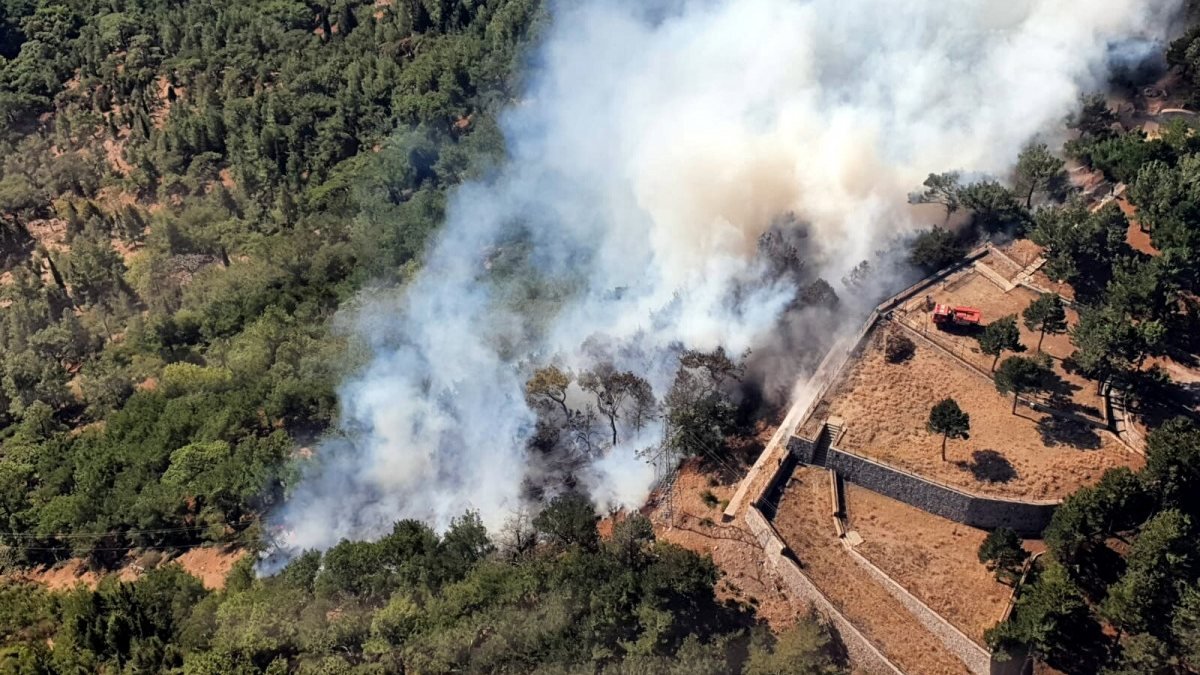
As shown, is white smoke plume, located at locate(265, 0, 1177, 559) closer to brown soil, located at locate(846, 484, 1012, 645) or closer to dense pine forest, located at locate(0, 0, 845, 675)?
dense pine forest, located at locate(0, 0, 845, 675)

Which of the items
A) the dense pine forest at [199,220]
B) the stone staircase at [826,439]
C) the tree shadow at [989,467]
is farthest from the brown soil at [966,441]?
the dense pine forest at [199,220]

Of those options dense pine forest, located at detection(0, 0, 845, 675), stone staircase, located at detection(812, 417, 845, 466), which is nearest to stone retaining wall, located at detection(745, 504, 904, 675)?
dense pine forest, located at detection(0, 0, 845, 675)

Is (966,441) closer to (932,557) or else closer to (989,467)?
(989,467)

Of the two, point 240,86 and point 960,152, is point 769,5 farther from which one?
point 240,86

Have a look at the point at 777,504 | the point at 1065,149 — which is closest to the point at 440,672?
the point at 777,504

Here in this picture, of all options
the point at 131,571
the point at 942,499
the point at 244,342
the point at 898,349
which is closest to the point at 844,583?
the point at 942,499
